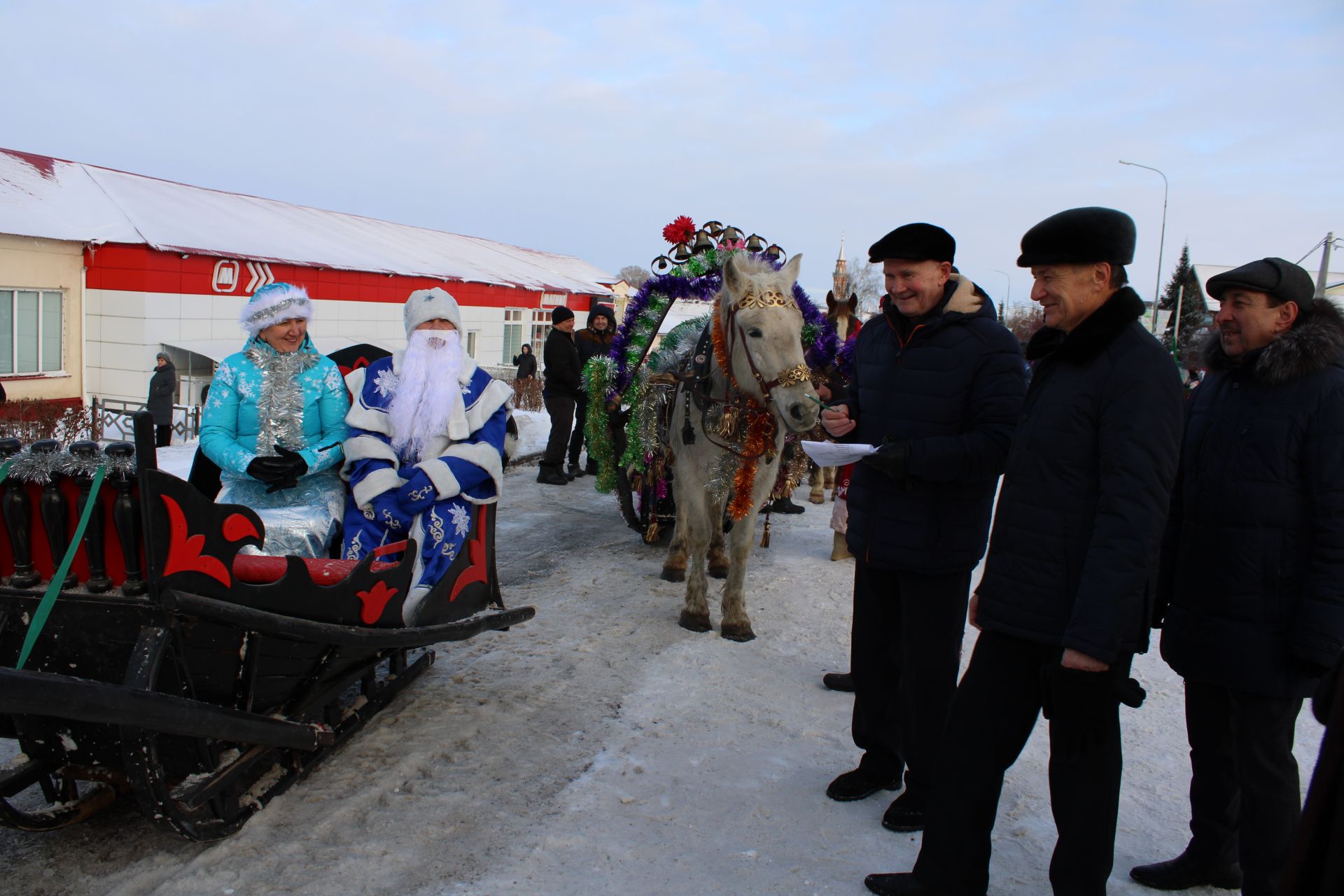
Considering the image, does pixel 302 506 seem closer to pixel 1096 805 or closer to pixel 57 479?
pixel 57 479

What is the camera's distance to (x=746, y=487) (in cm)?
482

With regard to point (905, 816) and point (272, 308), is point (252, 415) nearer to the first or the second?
point (272, 308)

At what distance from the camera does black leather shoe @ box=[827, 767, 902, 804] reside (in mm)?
3191

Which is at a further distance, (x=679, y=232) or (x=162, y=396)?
(x=162, y=396)

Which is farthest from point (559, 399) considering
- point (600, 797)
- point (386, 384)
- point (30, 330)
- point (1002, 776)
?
point (30, 330)

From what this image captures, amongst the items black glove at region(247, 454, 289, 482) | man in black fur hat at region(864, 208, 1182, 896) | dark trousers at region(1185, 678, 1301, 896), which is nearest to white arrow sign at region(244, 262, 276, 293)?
black glove at region(247, 454, 289, 482)

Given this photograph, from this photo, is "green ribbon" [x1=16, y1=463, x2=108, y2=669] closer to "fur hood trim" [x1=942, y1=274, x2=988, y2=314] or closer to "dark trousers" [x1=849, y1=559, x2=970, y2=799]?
"dark trousers" [x1=849, y1=559, x2=970, y2=799]

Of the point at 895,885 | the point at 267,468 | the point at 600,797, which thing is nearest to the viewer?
the point at 895,885

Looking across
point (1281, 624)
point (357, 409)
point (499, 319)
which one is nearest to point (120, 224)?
point (499, 319)

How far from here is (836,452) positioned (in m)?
2.94

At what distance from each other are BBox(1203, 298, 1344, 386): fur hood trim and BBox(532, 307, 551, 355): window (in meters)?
25.6

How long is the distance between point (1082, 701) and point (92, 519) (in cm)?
267

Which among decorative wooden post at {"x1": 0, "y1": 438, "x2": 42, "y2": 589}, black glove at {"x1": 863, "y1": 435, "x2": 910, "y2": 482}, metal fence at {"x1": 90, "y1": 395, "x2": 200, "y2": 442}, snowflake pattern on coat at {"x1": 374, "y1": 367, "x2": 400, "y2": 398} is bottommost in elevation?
metal fence at {"x1": 90, "y1": 395, "x2": 200, "y2": 442}

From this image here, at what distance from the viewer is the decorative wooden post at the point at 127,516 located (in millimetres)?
2344
